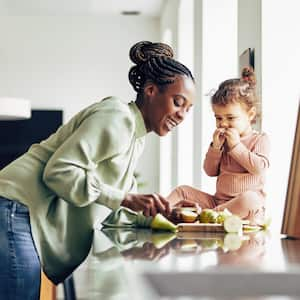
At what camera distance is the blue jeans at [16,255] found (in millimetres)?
1451

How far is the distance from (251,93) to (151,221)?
0.54m

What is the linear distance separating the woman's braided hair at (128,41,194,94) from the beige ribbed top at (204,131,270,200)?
342 millimetres

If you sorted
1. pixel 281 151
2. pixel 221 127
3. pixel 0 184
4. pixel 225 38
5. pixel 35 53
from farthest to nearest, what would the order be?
1. pixel 35 53
2. pixel 225 38
3. pixel 281 151
4. pixel 221 127
5. pixel 0 184

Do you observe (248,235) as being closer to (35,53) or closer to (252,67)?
(252,67)

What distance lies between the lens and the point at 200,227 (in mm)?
1561

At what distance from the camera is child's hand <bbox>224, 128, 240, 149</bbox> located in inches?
73.7

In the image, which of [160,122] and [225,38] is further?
[225,38]

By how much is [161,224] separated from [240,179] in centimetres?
42

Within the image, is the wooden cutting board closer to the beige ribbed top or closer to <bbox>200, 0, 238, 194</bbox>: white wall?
the beige ribbed top

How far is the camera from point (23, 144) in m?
6.15

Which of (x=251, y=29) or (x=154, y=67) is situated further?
(x=251, y=29)

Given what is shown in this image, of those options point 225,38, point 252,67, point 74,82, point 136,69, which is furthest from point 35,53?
point 136,69

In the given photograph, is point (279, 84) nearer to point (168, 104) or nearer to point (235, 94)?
point (235, 94)

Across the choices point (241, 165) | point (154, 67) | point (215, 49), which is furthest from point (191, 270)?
point (215, 49)
